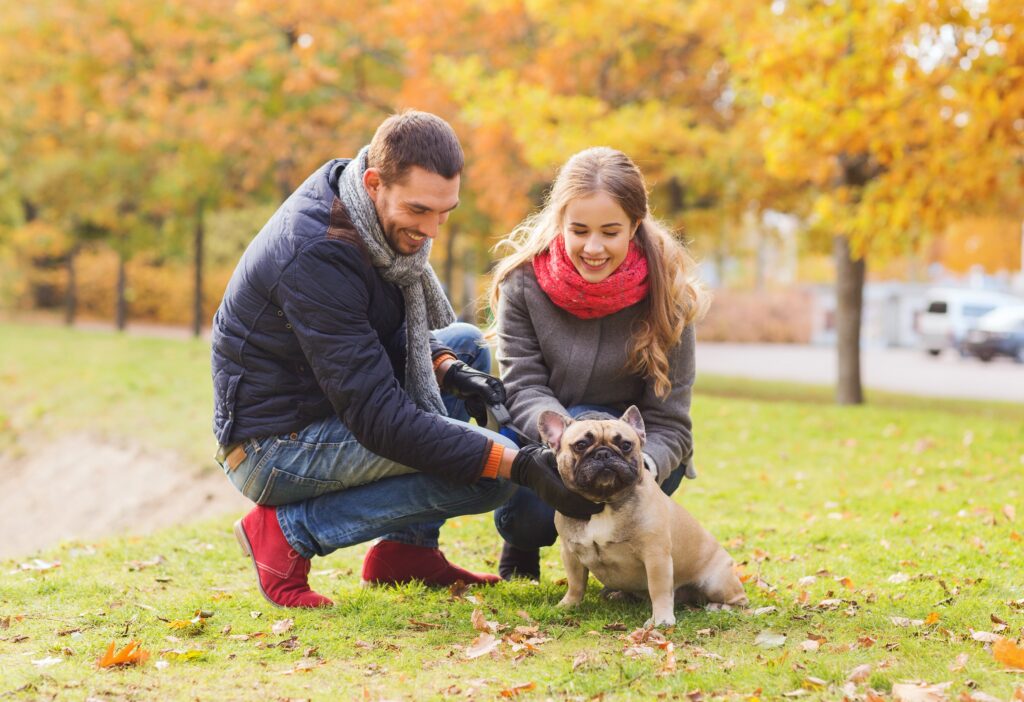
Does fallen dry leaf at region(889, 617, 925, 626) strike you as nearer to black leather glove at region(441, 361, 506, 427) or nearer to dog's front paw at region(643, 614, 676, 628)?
dog's front paw at region(643, 614, 676, 628)

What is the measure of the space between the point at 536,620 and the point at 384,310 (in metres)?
1.46

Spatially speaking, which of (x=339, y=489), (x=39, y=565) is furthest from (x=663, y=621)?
(x=39, y=565)

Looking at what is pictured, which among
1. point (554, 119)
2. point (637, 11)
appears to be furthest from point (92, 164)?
point (637, 11)

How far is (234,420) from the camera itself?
4.30 m

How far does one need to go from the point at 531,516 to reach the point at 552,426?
73cm

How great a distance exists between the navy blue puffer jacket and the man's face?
15cm

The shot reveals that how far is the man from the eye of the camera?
3.97 meters

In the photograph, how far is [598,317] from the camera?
15.0 feet

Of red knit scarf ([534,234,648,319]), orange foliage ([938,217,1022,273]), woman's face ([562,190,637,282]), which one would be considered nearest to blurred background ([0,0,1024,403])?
red knit scarf ([534,234,648,319])

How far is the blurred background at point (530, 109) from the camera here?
1027 centimetres

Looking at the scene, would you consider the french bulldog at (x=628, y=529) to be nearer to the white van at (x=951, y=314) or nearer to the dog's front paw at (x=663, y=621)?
the dog's front paw at (x=663, y=621)

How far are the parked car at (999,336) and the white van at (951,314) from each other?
149 cm

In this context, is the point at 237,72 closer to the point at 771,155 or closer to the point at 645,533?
the point at 771,155

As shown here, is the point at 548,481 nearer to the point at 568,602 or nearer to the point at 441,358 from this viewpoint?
the point at 568,602
